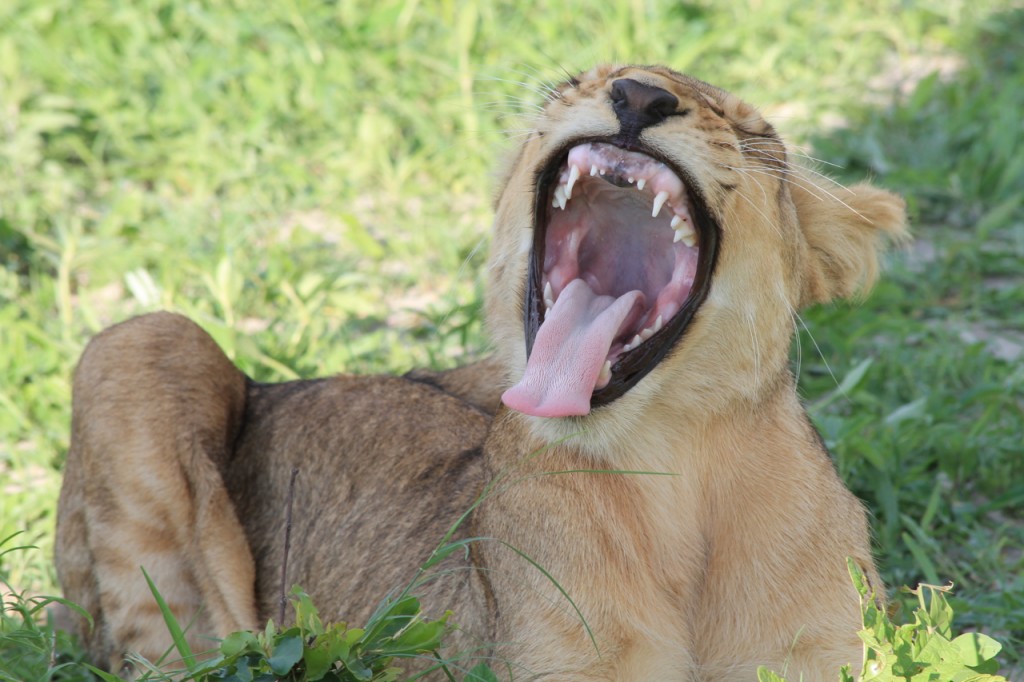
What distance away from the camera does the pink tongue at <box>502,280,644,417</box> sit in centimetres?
286

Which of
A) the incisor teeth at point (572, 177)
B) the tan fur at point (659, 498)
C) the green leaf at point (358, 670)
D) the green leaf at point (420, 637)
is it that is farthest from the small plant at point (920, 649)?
the incisor teeth at point (572, 177)

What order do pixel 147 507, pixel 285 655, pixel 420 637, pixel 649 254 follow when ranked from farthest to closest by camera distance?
pixel 147 507, pixel 649 254, pixel 420 637, pixel 285 655

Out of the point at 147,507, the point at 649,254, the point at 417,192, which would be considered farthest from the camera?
the point at 417,192

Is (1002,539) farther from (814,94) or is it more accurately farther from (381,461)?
(814,94)

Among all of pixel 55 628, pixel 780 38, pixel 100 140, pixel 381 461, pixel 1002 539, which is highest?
pixel 780 38

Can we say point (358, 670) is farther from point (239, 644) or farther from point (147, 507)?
point (147, 507)

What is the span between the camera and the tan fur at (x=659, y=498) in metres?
2.92

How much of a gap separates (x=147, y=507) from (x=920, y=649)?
7.41 feet

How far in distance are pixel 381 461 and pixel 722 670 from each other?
124 cm

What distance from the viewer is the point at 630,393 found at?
9.66 ft

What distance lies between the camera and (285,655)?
260cm

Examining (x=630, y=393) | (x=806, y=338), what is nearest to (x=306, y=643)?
(x=630, y=393)

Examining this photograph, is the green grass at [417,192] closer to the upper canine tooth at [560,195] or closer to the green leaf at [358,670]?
the upper canine tooth at [560,195]

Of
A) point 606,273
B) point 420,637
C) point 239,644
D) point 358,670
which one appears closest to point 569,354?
point 606,273
